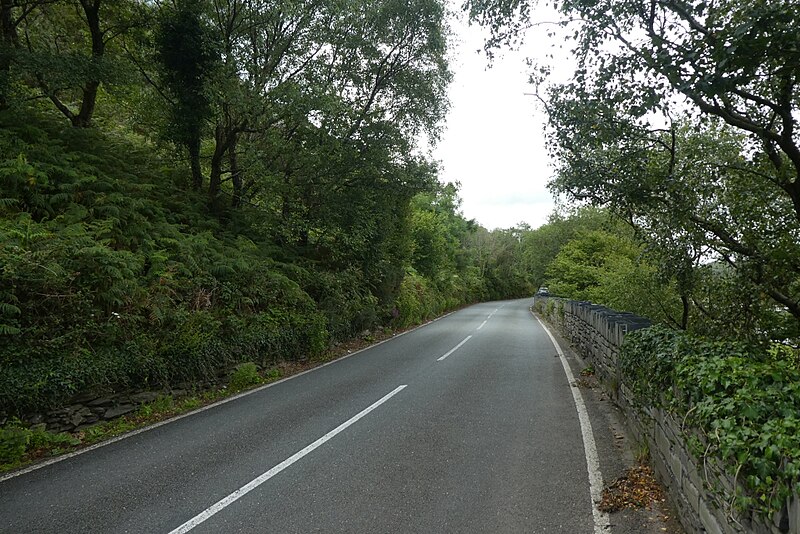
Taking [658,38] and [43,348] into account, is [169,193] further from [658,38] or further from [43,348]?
[658,38]

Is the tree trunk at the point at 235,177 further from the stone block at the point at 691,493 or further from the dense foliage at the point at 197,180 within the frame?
the stone block at the point at 691,493

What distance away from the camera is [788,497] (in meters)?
2.02

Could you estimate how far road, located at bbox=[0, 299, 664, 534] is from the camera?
3750 millimetres

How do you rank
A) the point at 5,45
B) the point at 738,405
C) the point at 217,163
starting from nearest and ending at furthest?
1. the point at 738,405
2. the point at 5,45
3. the point at 217,163

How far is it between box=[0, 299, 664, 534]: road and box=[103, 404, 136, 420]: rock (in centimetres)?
77

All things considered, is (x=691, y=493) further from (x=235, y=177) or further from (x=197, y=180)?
(x=197, y=180)

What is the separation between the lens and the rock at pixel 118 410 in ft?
20.7

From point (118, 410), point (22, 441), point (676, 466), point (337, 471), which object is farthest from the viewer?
point (118, 410)

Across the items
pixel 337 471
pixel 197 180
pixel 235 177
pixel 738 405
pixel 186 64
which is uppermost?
pixel 186 64

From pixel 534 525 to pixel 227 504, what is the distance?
8.94 ft

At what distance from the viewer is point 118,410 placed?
644 centimetres

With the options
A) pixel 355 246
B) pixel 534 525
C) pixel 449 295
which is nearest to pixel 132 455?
pixel 534 525

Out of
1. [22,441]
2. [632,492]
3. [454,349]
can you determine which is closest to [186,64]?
[22,441]

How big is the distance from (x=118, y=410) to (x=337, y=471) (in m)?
3.90
